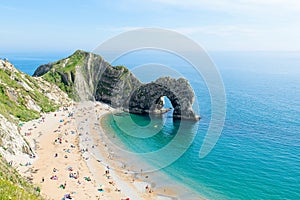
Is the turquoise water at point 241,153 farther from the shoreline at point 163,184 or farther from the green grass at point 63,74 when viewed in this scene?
the green grass at point 63,74

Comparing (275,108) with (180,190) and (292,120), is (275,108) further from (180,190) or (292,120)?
Answer: (180,190)

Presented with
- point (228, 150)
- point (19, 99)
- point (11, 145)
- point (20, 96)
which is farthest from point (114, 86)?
point (11, 145)

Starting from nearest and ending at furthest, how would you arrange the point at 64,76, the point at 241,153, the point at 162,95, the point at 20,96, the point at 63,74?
the point at 241,153, the point at 20,96, the point at 162,95, the point at 64,76, the point at 63,74

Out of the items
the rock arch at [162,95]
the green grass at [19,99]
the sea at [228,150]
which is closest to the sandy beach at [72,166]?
the green grass at [19,99]

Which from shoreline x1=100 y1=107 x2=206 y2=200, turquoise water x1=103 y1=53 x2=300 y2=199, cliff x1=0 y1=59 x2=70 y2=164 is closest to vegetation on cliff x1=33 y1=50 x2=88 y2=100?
cliff x1=0 y1=59 x2=70 y2=164

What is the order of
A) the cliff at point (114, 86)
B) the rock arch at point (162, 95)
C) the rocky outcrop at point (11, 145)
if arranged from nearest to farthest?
1. the rocky outcrop at point (11, 145)
2. the rock arch at point (162, 95)
3. the cliff at point (114, 86)

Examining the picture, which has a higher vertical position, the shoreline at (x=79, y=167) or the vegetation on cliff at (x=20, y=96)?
the vegetation on cliff at (x=20, y=96)

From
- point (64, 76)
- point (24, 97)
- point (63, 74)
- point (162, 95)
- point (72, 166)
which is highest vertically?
point (162, 95)

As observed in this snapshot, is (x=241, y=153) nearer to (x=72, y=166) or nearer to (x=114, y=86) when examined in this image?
(x=72, y=166)
